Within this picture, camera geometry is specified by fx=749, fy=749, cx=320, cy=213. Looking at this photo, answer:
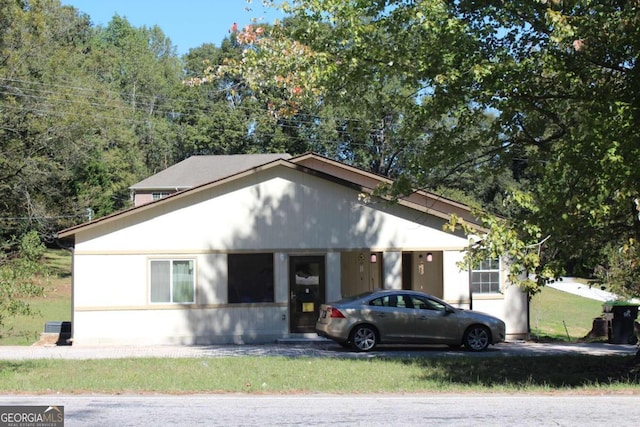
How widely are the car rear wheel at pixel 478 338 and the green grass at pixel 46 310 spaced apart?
10514mm

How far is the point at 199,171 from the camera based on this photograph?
47844 millimetres

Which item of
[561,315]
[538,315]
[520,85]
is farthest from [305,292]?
[561,315]

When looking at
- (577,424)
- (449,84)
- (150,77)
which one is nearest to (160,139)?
(150,77)

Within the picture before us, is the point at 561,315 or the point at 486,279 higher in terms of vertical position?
the point at 486,279

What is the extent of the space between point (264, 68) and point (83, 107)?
27.5 m

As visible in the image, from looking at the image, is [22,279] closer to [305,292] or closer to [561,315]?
[305,292]

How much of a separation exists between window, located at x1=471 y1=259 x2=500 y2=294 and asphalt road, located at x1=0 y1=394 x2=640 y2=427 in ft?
35.0

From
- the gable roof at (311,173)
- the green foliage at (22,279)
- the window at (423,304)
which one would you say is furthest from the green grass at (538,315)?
the green foliage at (22,279)

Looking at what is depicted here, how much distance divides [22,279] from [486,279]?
14.0m

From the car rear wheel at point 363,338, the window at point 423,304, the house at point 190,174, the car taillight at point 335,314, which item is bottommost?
the car rear wheel at point 363,338

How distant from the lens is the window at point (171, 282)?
21.7m

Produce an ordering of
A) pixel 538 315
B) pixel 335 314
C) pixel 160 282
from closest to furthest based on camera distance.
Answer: pixel 335 314 → pixel 160 282 → pixel 538 315

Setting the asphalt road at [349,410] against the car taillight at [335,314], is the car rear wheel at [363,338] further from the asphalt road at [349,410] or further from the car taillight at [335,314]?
the asphalt road at [349,410]

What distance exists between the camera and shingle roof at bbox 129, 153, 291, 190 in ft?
152
